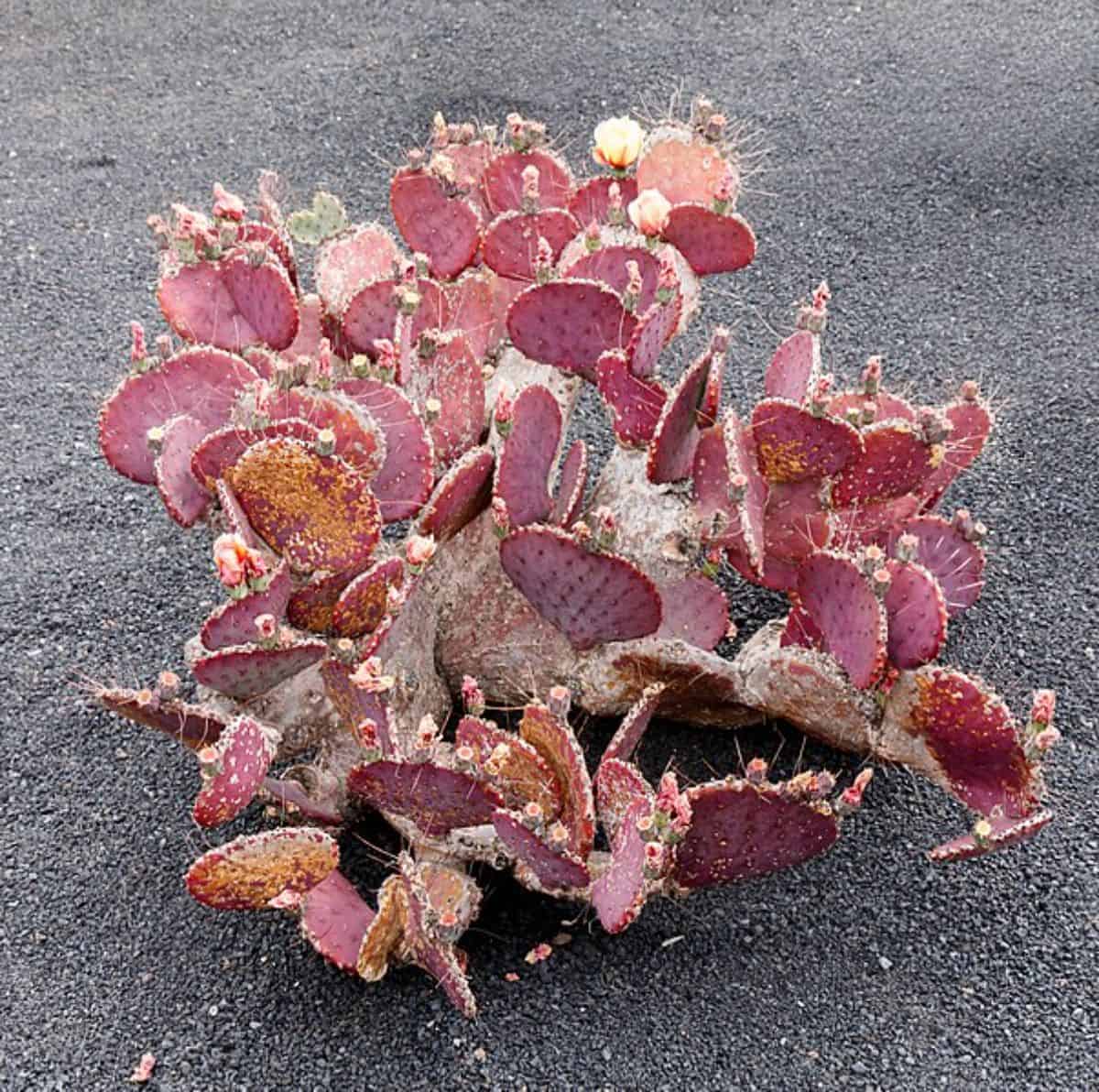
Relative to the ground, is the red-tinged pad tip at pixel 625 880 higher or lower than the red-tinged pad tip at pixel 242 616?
lower

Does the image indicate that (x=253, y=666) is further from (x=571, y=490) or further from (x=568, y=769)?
(x=571, y=490)

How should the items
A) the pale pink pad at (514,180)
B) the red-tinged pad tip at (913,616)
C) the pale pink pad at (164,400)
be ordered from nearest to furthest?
the red-tinged pad tip at (913,616) → the pale pink pad at (164,400) → the pale pink pad at (514,180)

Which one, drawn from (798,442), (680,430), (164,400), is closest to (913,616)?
(798,442)

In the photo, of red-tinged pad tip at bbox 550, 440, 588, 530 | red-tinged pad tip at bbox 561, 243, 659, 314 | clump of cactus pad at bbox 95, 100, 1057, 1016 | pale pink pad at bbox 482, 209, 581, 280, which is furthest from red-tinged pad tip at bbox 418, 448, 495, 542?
pale pink pad at bbox 482, 209, 581, 280

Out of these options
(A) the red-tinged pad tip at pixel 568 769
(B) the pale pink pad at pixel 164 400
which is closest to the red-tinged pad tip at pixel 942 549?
(A) the red-tinged pad tip at pixel 568 769

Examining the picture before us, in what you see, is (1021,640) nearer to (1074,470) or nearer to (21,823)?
(1074,470)

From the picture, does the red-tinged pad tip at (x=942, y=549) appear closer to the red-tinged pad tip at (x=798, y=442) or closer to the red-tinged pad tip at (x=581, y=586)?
the red-tinged pad tip at (x=798, y=442)

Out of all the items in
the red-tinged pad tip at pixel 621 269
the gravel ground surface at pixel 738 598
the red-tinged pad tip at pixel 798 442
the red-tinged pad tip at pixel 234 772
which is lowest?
the gravel ground surface at pixel 738 598
